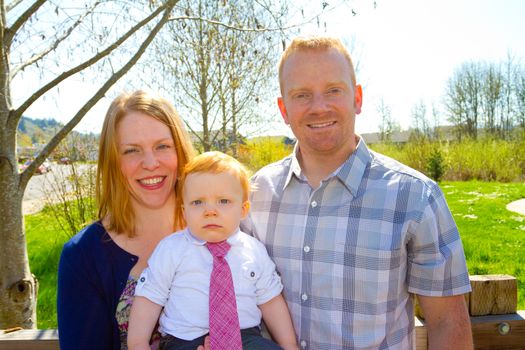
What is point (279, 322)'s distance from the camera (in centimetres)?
211

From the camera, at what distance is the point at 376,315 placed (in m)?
2.05

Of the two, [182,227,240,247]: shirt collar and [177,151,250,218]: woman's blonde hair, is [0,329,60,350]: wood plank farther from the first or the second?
[177,151,250,218]: woman's blonde hair

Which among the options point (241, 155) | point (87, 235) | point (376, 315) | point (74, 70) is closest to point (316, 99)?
point (376, 315)

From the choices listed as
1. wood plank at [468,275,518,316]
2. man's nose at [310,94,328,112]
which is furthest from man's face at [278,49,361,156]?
wood plank at [468,275,518,316]

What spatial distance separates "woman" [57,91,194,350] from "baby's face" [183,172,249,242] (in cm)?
27

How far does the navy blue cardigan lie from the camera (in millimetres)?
2068

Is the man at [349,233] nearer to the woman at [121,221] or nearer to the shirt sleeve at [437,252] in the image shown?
the shirt sleeve at [437,252]

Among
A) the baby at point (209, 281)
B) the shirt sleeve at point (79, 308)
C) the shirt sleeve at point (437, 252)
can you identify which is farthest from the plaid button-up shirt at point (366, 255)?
the shirt sleeve at point (79, 308)

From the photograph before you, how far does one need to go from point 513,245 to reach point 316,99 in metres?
6.51

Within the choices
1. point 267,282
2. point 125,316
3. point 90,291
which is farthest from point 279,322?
point 90,291

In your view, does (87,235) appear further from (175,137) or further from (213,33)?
(213,33)

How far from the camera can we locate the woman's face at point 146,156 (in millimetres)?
2271

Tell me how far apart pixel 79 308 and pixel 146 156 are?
0.76m

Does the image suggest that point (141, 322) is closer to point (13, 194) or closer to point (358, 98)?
point (358, 98)
